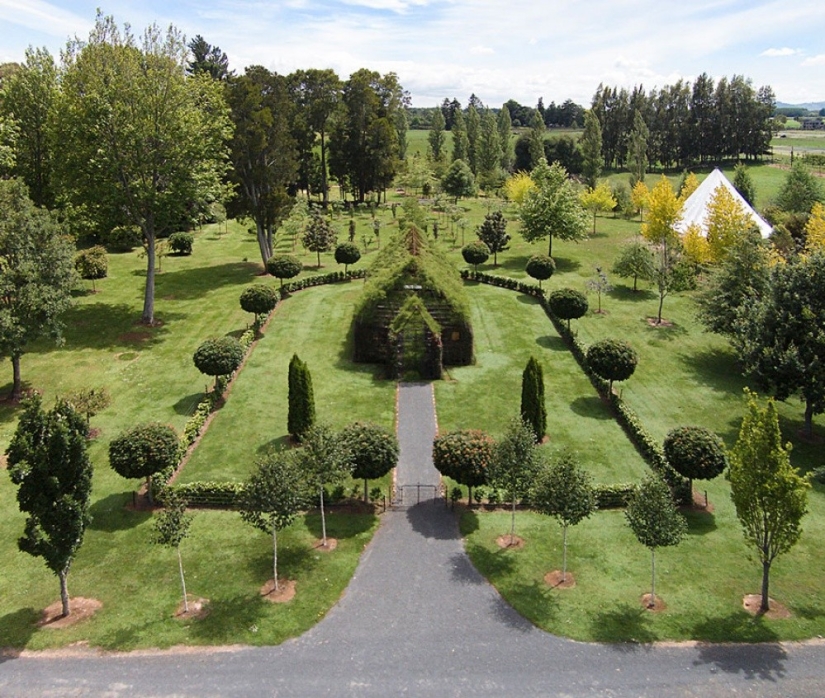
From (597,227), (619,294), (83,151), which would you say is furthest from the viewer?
(597,227)

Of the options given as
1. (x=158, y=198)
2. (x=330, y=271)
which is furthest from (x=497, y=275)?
(x=158, y=198)

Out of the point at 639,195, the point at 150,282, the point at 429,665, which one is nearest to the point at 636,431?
the point at 429,665

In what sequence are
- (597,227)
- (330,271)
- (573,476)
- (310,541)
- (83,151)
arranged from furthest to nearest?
(597,227), (330,271), (83,151), (310,541), (573,476)

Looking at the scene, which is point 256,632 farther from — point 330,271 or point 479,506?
point 330,271

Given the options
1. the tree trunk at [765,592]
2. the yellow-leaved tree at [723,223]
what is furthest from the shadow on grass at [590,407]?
the yellow-leaved tree at [723,223]

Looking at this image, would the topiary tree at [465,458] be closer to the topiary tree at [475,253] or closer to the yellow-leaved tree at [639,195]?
the topiary tree at [475,253]

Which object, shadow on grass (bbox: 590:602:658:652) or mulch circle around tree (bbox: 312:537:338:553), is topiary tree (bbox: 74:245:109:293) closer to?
mulch circle around tree (bbox: 312:537:338:553)

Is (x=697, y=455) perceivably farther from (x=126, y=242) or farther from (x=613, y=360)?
(x=126, y=242)
